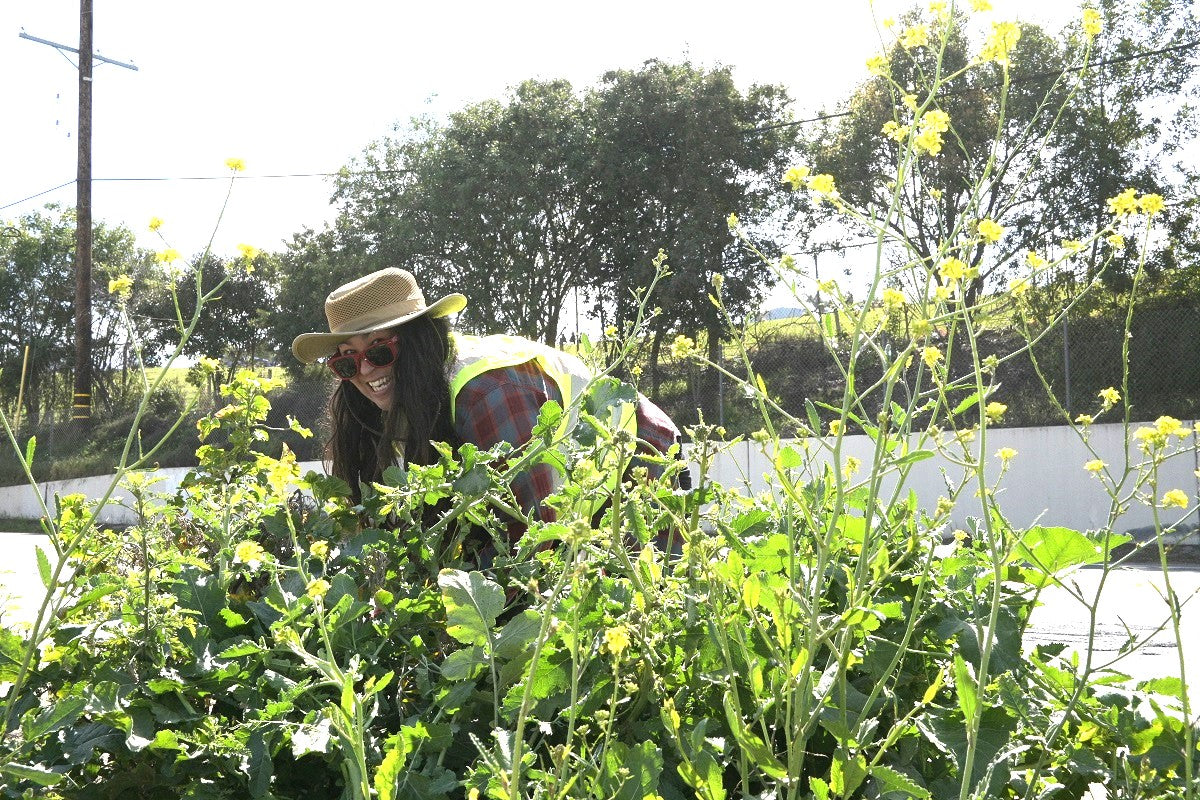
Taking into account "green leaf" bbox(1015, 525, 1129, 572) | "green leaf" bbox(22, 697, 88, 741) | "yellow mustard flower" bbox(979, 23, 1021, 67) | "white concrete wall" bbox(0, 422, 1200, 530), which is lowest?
"white concrete wall" bbox(0, 422, 1200, 530)

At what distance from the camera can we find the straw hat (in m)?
2.91

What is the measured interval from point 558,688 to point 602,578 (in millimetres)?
160

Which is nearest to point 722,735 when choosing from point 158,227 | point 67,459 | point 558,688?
point 558,688

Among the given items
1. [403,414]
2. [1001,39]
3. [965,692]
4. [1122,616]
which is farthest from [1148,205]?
[1122,616]

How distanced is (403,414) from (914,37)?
5.14 feet

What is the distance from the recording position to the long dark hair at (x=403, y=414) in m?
2.50

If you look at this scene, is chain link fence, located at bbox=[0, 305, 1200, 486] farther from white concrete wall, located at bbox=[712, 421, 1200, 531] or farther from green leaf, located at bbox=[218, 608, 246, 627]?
green leaf, located at bbox=[218, 608, 246, 627]

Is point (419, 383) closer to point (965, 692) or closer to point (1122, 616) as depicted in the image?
point (965, 692)

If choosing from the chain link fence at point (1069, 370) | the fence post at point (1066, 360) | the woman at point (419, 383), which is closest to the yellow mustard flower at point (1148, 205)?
the woman at point (419, 383)

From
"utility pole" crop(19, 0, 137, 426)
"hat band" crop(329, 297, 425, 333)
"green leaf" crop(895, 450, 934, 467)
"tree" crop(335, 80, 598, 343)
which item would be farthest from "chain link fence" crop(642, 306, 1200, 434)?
"green leaf" crop(895, 450, 934, 467)

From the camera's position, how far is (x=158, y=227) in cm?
146

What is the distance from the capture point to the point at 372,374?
280 centimetres

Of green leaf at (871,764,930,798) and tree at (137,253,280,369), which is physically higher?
green leaf at (871,764,930,798)

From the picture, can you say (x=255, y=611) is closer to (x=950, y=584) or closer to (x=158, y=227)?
(x=158, y=227)
